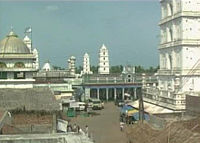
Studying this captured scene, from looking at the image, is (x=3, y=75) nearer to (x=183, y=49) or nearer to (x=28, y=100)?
(x=28, y=100)

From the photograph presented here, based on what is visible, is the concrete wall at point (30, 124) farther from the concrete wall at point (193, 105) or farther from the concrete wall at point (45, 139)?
the concrete wall at point (193, 105)

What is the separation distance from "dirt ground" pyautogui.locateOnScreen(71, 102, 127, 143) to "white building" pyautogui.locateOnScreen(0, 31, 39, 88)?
6.29 meters

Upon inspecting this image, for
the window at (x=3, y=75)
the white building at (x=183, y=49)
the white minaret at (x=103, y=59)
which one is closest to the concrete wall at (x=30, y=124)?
the window at (x=3, y=75)

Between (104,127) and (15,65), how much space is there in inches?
349

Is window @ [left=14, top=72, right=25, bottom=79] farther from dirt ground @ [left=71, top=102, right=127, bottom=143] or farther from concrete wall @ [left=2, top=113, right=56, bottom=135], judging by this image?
concrete wall @ [left=2, top=113, right=56, bottom=135]

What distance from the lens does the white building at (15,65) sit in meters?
29.9

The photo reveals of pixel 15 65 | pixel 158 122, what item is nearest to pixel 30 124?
pixel 158 122

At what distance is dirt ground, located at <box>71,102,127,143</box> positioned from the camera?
25.8 meters

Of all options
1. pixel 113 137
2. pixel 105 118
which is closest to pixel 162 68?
pixel 105 118

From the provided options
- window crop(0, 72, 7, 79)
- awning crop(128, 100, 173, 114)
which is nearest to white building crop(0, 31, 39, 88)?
window crop(0, 72, 7, 79)

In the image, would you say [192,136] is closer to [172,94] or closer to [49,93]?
[49,93]

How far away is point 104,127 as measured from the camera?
31828 mm

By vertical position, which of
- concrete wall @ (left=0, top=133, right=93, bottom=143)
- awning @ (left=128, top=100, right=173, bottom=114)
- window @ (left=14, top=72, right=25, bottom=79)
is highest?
window @ (left=14, top=72, right=25, bottom=79)

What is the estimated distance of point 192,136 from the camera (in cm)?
1342
